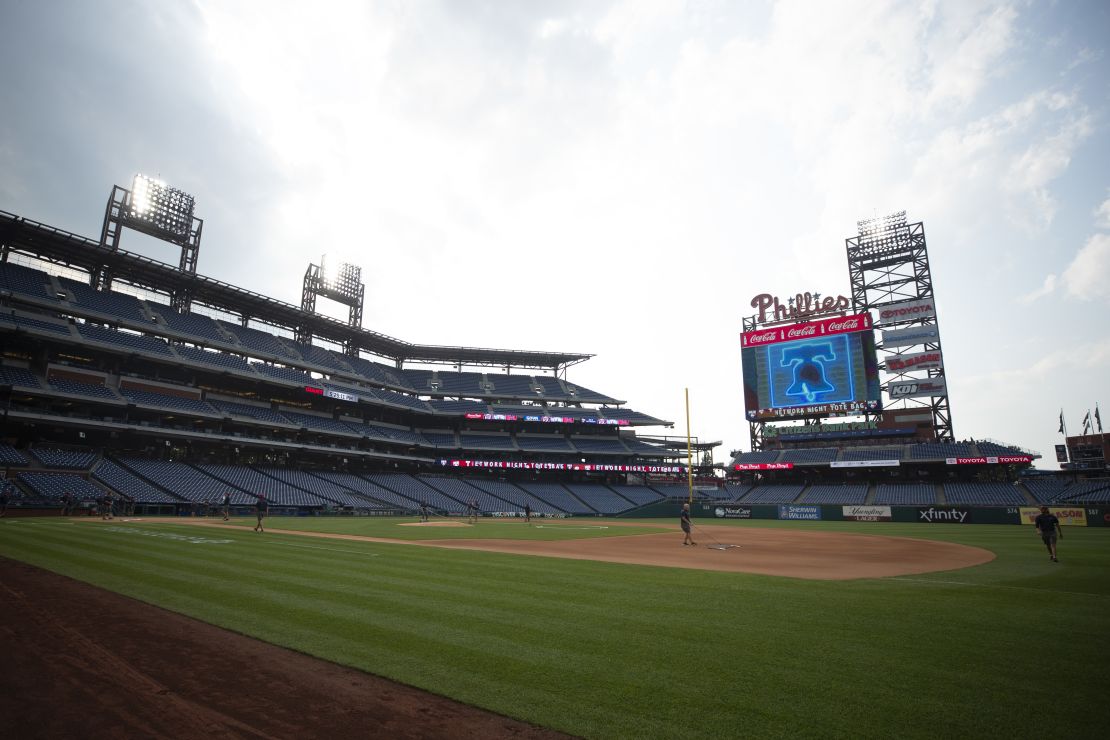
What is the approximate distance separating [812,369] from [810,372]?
0.39 metres

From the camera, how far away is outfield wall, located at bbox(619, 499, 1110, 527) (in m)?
36.5

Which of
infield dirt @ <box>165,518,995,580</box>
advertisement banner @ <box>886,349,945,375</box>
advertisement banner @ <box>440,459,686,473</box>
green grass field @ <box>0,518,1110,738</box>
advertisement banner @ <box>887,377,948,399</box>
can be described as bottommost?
infield dirt @ <box>165,518,995,580</box>

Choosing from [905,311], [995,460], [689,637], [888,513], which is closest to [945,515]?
[888,513]

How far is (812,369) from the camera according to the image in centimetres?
5966

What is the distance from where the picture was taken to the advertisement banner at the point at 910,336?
57.2 metres

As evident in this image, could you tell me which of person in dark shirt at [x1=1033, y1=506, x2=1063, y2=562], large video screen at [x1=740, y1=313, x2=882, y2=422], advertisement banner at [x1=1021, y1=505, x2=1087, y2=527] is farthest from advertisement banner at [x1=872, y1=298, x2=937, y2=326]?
person in dark shirt at [x1=1033, y1=506, x2=1063, y2=562]

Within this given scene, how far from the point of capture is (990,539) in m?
26.4

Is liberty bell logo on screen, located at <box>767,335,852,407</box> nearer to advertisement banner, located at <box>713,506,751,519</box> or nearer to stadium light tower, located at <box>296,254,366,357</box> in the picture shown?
advertisement banner, located at <box>713,506,751,519</box>

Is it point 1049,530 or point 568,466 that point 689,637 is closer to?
point 1049,530

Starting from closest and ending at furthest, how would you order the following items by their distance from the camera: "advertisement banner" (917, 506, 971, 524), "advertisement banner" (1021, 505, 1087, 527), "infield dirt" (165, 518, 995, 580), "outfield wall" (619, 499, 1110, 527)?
"infield dirt" (165, 518, 995, 580), "advertisement banner" (1021, 505, 1087, 527), "outfield wall" (619, 499, 1110, 527), "advertisement banner" (917, 506, 971, 524)

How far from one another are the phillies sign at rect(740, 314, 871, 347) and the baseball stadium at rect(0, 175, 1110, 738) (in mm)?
230

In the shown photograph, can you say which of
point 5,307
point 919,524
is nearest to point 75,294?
point 5,307

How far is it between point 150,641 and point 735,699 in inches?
288

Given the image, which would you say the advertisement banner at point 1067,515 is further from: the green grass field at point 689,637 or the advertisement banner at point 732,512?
the green grass field at point 689,637
